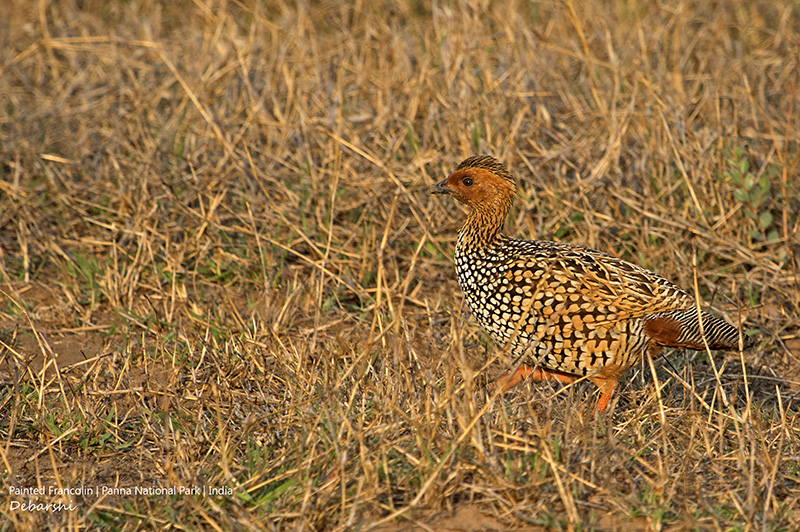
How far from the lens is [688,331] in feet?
12.1

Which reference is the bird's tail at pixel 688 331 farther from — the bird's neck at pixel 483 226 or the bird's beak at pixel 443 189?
the bird's beak at pixel 443 189

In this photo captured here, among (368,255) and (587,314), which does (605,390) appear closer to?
(587,314)

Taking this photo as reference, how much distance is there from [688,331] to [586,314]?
1.31 feet

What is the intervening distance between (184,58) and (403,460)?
4.42 m

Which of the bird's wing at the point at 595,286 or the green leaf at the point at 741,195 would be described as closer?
the bird's wing at the point at 595,286

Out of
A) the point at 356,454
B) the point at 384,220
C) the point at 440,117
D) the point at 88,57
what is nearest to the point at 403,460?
the point at 356,454

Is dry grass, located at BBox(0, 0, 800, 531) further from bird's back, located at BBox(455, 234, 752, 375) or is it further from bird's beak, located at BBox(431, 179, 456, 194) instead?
bird's beak, located at BBox(431, 179, 456, 194)

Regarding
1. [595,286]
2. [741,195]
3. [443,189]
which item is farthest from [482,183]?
[741,195]

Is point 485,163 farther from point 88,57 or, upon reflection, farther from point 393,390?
Answer: point 88,57

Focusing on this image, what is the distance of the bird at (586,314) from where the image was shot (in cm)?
371

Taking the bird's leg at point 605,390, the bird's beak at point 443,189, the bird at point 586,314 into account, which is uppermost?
the bird's beak at point 443,189

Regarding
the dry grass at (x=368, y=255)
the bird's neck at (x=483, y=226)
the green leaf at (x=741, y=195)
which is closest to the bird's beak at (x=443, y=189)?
the bird's neck at (x=483, y=226)

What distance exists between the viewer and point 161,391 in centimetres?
377

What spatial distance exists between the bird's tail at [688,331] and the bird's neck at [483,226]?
2.54ft
